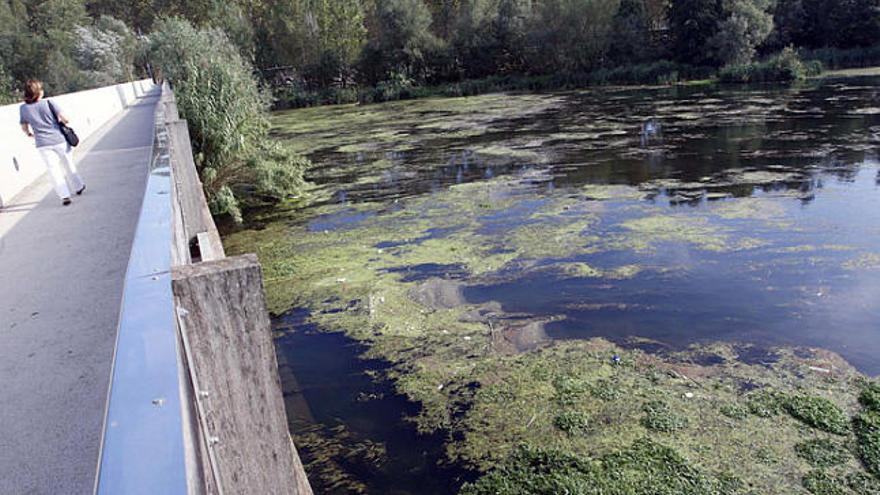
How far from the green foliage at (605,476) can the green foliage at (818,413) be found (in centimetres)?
93

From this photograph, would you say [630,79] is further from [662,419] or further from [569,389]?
[662,419]

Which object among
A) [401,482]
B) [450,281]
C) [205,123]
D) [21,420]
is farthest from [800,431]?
[205,123]

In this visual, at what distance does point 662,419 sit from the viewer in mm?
4316

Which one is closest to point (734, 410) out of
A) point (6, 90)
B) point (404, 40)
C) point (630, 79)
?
point (630, 79)

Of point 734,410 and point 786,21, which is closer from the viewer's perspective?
point 734,410

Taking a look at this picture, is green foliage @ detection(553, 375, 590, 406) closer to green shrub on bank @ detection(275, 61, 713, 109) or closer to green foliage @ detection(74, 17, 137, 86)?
green shrub on bank @ detection(275, 61, 713, 109)

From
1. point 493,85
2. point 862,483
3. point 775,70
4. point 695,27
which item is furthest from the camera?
→ point 493,85

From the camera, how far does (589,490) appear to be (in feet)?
12.2

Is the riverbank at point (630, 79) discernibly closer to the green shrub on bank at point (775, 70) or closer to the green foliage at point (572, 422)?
the green shrub on bank at point (775, 70)

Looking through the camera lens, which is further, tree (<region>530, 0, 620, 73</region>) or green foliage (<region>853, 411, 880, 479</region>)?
tree (<region>530, 0, 620, 73</region>)

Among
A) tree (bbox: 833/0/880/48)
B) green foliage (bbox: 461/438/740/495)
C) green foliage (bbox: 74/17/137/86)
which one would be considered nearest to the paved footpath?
green foliage (bbox: 461/438/740/495)

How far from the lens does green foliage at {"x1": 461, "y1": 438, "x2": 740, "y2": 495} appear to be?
3682mm

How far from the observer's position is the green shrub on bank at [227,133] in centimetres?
988

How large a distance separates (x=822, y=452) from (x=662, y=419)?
0.96 m
